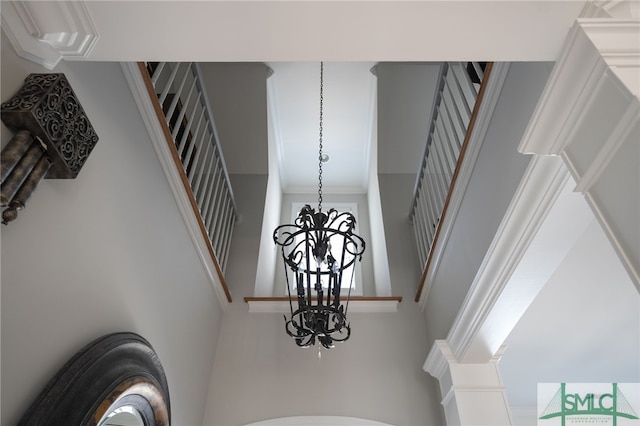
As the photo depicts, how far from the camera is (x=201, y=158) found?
357 cm

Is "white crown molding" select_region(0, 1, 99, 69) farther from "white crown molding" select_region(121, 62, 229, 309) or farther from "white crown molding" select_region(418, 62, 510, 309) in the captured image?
"white crown molding" select_region(418, 62, 510, 309)

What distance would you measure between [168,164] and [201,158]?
1.14m

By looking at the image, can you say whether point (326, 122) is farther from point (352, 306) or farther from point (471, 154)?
point (471, 154)

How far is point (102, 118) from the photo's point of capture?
173cm

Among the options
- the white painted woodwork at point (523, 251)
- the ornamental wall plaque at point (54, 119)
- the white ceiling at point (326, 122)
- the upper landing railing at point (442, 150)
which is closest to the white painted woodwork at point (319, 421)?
the white painted woodwork at point (523, 251)

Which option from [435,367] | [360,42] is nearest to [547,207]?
[360,42]

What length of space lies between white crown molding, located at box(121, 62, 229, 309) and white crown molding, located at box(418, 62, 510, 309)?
184 centimetres

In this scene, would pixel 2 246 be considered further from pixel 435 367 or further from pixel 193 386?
pixel 435 367

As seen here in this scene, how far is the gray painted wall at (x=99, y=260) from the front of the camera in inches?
47.2

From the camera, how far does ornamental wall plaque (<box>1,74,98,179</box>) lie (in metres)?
1.15

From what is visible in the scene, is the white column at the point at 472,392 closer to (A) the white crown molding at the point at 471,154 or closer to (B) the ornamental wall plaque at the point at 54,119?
A: (A) the white crown molding at the point at 471,154

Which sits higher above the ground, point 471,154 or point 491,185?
point 471,154

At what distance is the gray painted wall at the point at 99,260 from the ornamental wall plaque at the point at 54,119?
0.07 metres

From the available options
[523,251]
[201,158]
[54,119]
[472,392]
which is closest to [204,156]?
[201,158]
